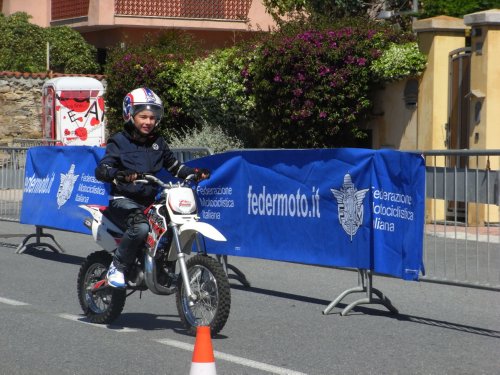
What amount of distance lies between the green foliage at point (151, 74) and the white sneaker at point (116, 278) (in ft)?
56.1

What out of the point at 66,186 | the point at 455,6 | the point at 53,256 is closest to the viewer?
the point at 66,186

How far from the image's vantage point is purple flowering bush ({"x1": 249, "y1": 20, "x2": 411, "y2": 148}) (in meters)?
21.2

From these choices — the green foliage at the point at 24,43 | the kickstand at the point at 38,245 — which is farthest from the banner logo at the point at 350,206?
the green foliage at the point at 24,43

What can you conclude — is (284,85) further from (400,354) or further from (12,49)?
(12,49)

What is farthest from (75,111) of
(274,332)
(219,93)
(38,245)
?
(274,332)

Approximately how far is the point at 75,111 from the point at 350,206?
19600mm

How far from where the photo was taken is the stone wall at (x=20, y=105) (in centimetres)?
3284

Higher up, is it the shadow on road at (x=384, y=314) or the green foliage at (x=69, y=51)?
the green foliage at (x=69, y=51)

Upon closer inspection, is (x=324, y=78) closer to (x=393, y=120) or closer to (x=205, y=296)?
(x=393, y=120)

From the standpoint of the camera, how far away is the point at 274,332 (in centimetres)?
933

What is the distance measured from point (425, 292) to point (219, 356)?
4156 mm

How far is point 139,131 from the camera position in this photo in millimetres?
9445

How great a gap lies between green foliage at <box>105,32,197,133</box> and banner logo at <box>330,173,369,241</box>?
52.6 feet

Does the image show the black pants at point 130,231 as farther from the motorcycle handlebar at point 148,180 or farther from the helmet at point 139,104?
the helmet at point 139,104
